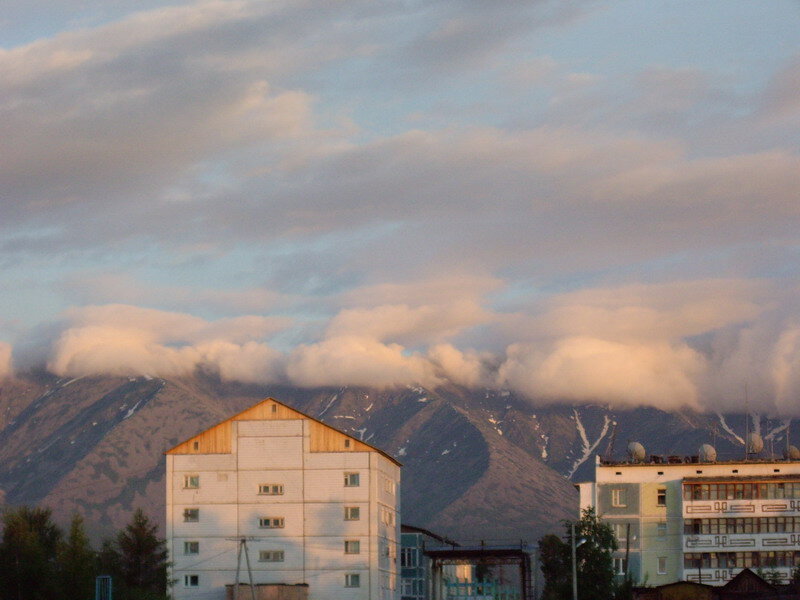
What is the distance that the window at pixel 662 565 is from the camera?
16775 cm

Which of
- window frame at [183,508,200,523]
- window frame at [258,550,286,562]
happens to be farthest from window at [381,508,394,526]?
window frame at [183,508,200,523]

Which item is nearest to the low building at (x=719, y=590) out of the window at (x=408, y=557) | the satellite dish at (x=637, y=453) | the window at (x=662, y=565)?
the window at (x=662, y=565)

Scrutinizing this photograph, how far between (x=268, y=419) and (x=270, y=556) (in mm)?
14091

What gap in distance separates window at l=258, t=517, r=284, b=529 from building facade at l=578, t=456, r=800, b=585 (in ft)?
114

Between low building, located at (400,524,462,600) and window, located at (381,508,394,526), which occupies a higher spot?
window, located at (381,508,394,526)

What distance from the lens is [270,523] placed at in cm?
15575

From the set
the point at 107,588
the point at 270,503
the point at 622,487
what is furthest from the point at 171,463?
the point at 622,487

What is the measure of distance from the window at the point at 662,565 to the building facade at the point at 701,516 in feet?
0.36

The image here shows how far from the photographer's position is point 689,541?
545ft

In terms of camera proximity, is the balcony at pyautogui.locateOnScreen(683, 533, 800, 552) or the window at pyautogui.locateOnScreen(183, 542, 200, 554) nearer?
the window at pyautogui.locateOnScreen(183, 542, 200, 554)

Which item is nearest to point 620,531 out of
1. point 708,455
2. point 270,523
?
point 708,455

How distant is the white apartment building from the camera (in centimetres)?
15388

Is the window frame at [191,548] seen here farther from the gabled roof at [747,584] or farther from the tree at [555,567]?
the gabled roof at [747,584]

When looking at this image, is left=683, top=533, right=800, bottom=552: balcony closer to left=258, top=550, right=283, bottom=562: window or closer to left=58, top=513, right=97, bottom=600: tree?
left=258, top=550, right=283, bottom=562: window
